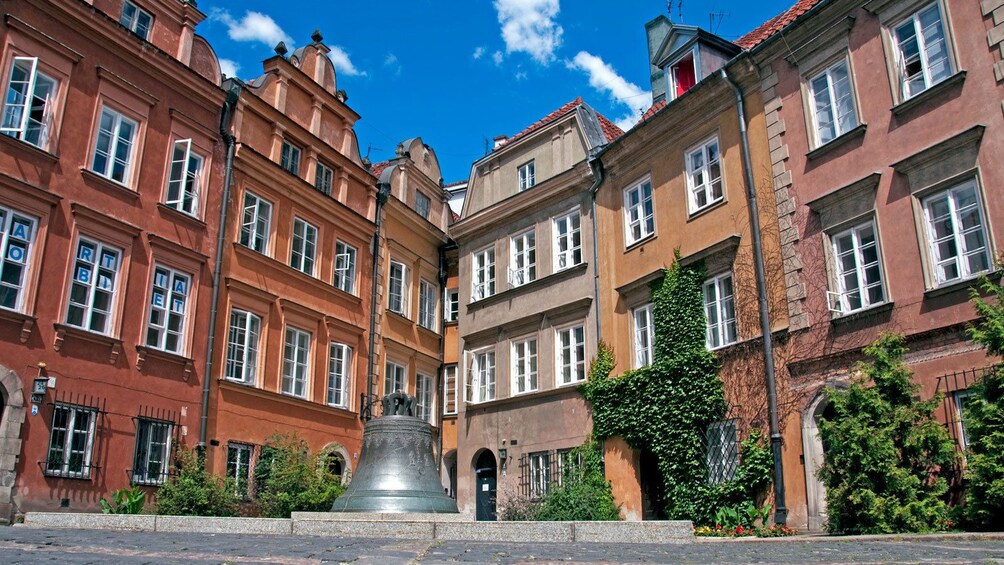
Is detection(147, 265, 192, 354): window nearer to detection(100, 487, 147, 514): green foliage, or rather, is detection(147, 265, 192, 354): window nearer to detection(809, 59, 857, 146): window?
detection(100, 487, 147, 514): green foliage

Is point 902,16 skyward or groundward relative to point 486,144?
groundward

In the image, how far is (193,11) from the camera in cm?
2136

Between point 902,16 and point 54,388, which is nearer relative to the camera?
point 902,16

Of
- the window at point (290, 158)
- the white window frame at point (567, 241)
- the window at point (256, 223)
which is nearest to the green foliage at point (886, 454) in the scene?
the white window frame at point (567, 241)

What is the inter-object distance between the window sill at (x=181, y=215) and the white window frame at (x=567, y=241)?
31.6 feet

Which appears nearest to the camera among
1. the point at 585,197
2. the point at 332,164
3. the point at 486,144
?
Result: the point at 585,197

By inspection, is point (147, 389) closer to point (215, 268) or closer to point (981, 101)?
point (215, 268)

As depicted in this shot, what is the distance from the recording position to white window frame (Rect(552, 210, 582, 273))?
23.8m

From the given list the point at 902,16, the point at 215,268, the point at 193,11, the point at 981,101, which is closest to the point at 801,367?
the point at 981,101

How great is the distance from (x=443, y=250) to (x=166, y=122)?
1210 centimetres

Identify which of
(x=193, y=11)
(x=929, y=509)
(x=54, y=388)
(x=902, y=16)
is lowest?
(x=929, y=509)

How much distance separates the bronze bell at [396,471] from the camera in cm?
1329

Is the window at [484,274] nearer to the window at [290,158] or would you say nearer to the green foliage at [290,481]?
the window at [290,158]

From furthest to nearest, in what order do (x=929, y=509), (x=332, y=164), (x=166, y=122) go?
(x=332, y=164)
(x=166, y=122)
(x=929, y=509)
